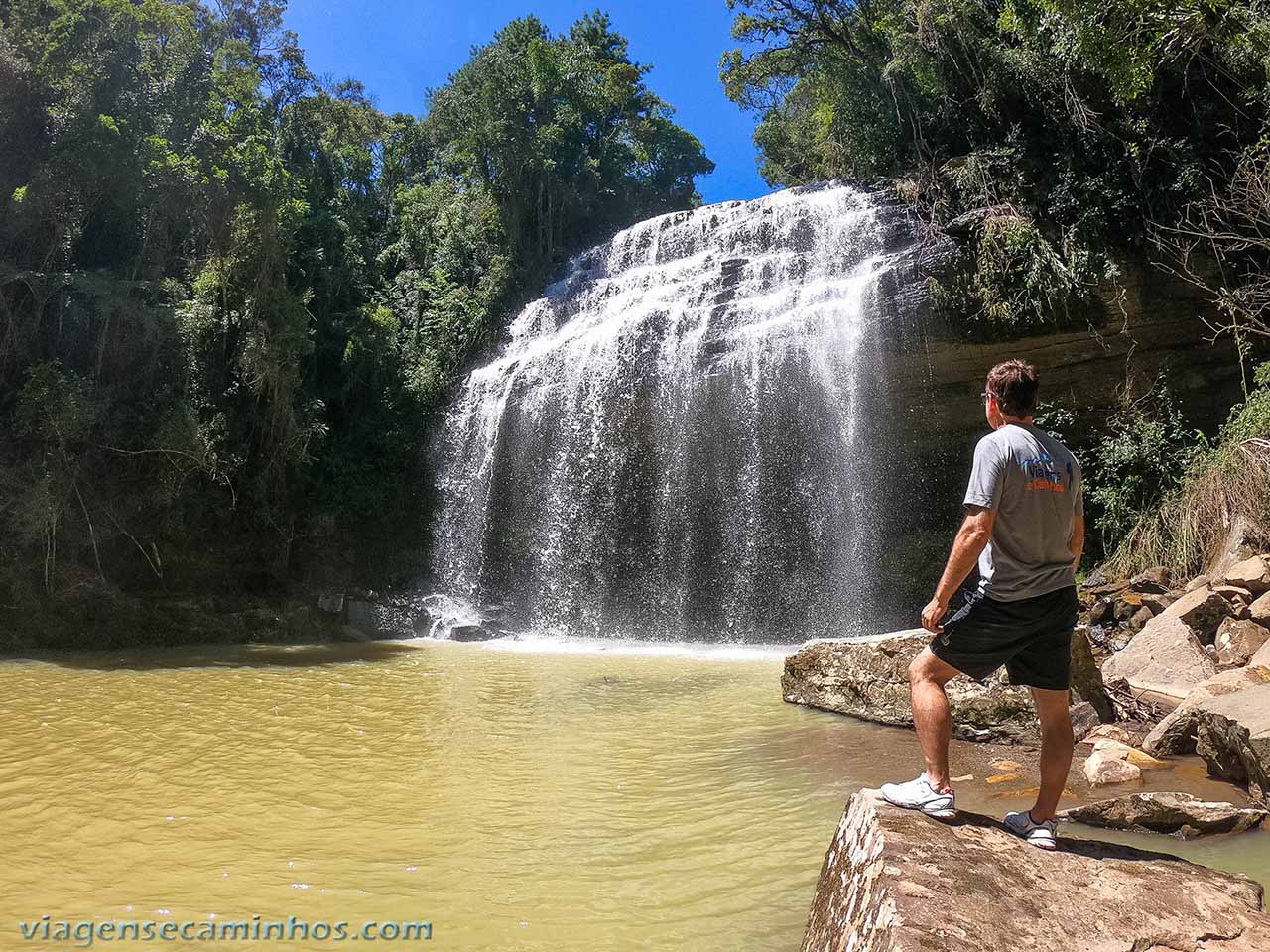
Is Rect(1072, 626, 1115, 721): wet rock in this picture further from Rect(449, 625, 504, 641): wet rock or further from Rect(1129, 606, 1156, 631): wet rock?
Rect(449, 625, 504, 641): wet rock

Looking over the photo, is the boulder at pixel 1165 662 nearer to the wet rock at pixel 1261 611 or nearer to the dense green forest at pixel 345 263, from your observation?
the wet rock at pixel 1261 611

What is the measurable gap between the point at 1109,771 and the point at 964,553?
104 inches

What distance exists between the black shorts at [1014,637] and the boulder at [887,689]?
3.00 meters

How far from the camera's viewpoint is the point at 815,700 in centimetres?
733

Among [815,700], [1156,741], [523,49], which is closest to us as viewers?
[1156,741]

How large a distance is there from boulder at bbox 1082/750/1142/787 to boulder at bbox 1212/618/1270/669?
3.27 meters

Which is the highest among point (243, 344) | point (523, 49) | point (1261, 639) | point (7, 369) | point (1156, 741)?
point (523, 49)

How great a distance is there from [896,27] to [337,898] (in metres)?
17.8

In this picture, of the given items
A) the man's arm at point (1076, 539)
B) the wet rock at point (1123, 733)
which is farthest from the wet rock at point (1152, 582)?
the man's arm at point (1076, 539)

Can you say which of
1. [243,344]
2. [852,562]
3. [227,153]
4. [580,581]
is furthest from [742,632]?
[227,153]

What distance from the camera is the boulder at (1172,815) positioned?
3.83 metres

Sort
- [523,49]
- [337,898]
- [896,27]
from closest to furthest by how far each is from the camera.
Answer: [337,898], [896,27], [523,49]

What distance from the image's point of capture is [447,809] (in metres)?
4.71

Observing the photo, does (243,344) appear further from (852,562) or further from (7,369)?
(852,562)
